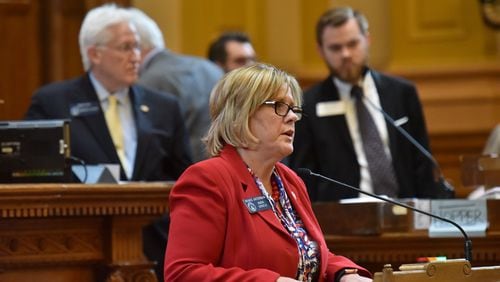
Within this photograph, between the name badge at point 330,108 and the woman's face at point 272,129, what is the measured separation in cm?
186

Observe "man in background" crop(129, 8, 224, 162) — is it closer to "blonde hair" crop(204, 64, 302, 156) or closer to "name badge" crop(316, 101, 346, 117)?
"name badge" crop(316, 101, 346, 117)

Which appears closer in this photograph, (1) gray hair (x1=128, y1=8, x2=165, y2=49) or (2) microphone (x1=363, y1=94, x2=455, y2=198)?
(2) microphone (x1=363, y1=94, x2=455, y2=198)

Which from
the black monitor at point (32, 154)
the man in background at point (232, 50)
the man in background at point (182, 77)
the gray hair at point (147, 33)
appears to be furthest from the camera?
the man in background at point (232, 50)

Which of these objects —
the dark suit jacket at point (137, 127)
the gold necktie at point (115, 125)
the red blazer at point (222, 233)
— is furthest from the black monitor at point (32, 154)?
the red blazer at point (222, 233)

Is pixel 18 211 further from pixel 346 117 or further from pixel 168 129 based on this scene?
pixel 346 117

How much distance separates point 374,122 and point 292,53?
80.9 inches

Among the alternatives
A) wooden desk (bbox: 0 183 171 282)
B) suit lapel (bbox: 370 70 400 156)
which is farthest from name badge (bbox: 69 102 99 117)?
suit lapel (bbox: 370 70 400 156)

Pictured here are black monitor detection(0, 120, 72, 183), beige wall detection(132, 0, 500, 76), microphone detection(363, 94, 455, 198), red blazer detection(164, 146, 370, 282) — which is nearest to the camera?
red blazer detection(164, 146, 370, 282)

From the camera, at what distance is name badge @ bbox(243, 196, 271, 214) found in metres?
3.10

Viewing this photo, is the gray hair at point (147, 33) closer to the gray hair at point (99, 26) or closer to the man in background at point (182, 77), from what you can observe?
the man in background at point (182, 77)

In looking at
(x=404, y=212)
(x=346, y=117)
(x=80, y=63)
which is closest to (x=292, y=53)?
(x=80, y=63)

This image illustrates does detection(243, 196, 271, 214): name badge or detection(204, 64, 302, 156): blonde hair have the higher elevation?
detection(204, 64, 302, 156): blonde hair

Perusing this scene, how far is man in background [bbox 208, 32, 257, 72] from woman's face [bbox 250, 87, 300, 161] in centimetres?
327

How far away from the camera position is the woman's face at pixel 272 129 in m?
3.19
